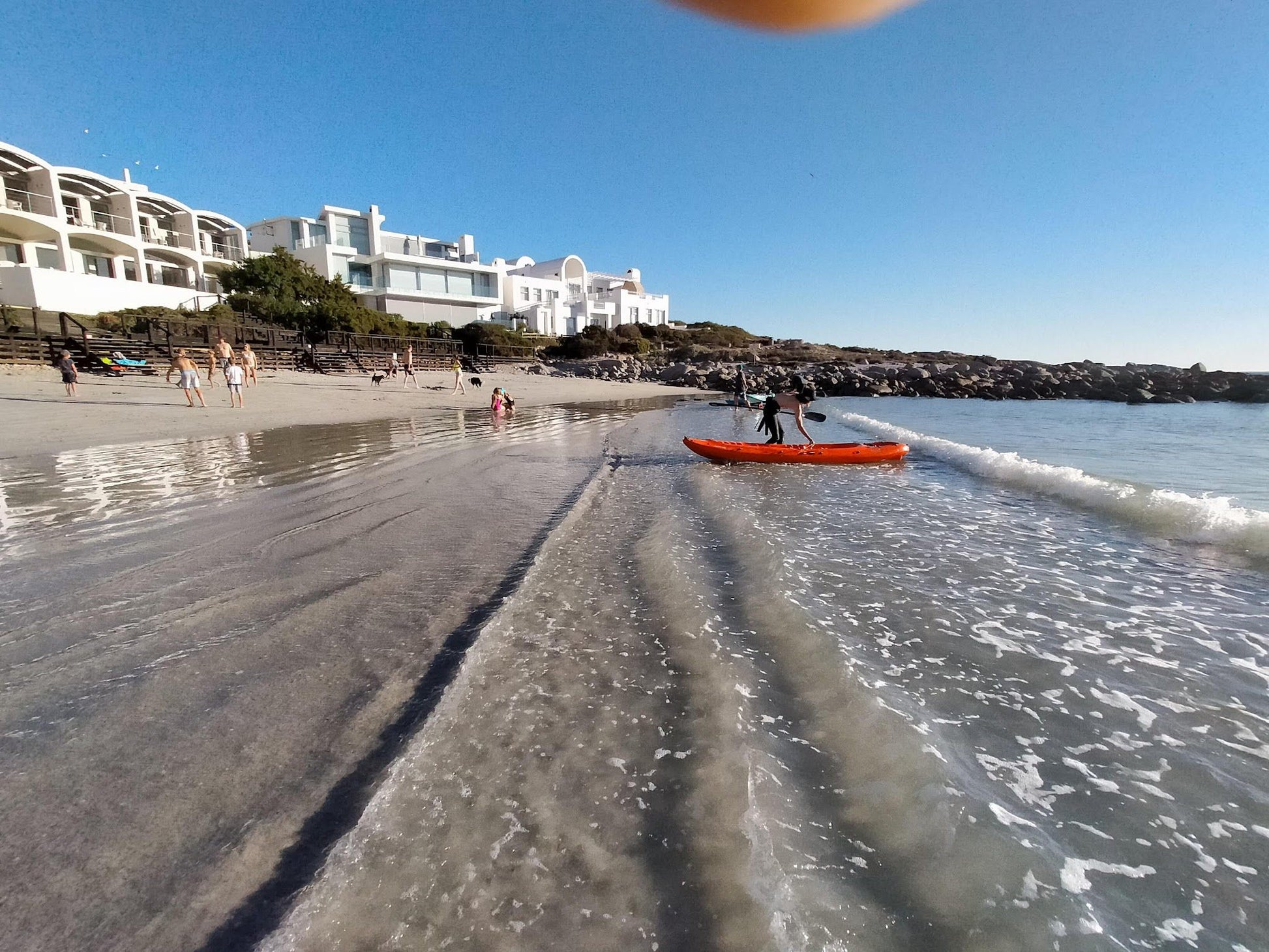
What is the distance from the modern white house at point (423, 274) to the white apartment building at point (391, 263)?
0.06 meters

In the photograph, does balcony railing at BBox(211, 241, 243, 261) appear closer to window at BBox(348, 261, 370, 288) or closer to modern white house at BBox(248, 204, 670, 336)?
modern white house at BBox(248, 204, 670, 336)

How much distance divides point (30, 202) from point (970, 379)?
219 feet

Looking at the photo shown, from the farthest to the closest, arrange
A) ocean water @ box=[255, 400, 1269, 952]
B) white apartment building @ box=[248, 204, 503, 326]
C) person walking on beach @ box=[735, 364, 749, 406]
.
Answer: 1. white apartment building @ box=[248, 204, 503, 326]
2. person walking on beach @ box=[735, 364, 749, 406]
3. ocean water @ box=[255, 400, 1269, 952]

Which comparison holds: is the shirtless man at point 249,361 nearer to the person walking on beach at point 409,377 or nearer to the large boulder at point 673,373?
the person walking on beach at point 409,377

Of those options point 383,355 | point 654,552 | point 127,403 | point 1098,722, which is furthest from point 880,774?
point 383,355

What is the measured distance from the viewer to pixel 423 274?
53938 mm

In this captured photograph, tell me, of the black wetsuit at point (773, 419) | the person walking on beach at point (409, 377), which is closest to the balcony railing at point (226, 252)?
the person walking on beach at point (409, 377)

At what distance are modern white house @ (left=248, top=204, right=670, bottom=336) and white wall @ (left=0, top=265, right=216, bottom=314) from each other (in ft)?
38.8

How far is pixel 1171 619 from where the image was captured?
167 inches

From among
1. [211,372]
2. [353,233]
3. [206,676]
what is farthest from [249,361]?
[353,233]

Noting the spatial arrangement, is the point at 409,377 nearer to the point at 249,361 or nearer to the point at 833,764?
the point at 249,361

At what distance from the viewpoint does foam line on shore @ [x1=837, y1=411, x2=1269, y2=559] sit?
250 inches

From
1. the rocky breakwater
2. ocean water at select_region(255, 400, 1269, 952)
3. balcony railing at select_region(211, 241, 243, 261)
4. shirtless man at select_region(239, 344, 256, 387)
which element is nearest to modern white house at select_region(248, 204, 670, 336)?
balcony railing at select_region(211, 241, 243, 261)

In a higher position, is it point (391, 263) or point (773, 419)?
point (391, 263)
